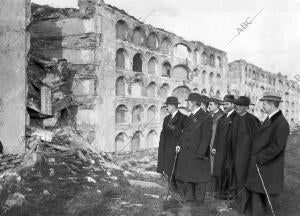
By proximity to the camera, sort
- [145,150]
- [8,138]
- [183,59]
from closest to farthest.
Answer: [8,138], [145,150], [183,59]

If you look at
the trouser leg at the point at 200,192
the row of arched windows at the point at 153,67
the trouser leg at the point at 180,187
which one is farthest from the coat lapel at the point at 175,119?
the row of arched windows at the point at 153,67

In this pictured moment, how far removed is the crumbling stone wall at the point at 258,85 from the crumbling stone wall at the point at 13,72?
43.7ft

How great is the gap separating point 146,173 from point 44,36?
5.94 m

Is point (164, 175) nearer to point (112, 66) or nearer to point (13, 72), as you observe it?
point (13, 72)

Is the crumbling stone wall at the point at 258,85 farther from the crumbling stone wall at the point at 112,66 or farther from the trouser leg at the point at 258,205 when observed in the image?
the trouser leg at the point at 258,205

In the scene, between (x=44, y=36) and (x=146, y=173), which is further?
(x=44, y=36)

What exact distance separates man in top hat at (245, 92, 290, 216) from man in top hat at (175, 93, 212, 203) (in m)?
0.88

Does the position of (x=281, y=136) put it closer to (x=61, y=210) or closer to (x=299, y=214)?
(x=299, y=214)

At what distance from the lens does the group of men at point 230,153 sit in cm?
505

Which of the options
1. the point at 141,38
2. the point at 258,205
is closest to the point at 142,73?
the point at 141,38

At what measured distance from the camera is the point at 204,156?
5.88 meters

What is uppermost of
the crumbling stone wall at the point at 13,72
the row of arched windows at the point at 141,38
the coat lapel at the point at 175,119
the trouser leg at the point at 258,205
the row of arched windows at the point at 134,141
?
the row of arched windows at the point at 141,38

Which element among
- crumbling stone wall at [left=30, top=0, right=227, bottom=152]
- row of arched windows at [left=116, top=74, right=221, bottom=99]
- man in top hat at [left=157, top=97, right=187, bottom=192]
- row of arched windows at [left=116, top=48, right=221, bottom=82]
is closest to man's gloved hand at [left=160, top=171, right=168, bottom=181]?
man in top hat at [left=157, top=97, right=187, bottom=192]

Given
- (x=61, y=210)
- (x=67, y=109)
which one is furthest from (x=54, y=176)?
(x=67, y=109)
